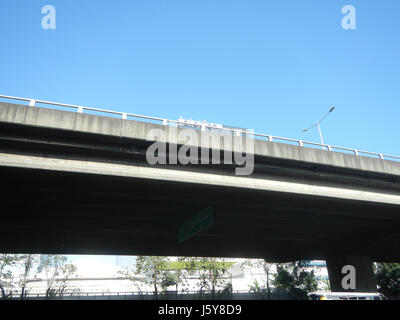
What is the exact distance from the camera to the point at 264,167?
588 inches

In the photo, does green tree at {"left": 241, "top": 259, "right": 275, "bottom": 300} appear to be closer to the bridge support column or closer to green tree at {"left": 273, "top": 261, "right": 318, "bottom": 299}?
green tree at {"left": 273, "top": 261, "right": 318, "bottom": 299}

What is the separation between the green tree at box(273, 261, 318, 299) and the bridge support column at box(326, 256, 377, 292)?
16262mm

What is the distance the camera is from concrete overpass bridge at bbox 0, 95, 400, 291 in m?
12.0

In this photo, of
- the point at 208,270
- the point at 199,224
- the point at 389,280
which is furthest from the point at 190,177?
the point at 389,280

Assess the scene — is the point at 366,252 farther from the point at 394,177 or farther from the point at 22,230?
the point at 22,230

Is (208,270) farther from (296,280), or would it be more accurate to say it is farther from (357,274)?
(357,274)

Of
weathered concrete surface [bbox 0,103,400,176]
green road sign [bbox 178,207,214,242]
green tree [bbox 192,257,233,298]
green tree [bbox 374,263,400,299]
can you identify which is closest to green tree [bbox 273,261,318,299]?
green tree [bbox 192,257,233,298]

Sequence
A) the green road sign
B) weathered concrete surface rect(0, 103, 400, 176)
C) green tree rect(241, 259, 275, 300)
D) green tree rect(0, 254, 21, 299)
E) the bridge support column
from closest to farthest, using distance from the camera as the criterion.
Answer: weathered concrete surface rect(0, 103, 400, 176) < the green road sign < the bridge support column < green tree rect(0, 254, 21, 299) < green tree rect(241, 259, 275, 300)

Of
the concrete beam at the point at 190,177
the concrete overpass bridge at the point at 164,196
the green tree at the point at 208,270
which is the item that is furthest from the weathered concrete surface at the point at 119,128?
the green tree at the point at 208,270

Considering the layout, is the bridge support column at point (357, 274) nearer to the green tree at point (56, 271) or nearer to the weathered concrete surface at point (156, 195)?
the weathered concrete surface at point (156, 195)

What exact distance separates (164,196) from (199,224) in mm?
2927

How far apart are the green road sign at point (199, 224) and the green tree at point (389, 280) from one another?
41968 mm

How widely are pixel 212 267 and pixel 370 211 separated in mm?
28921
